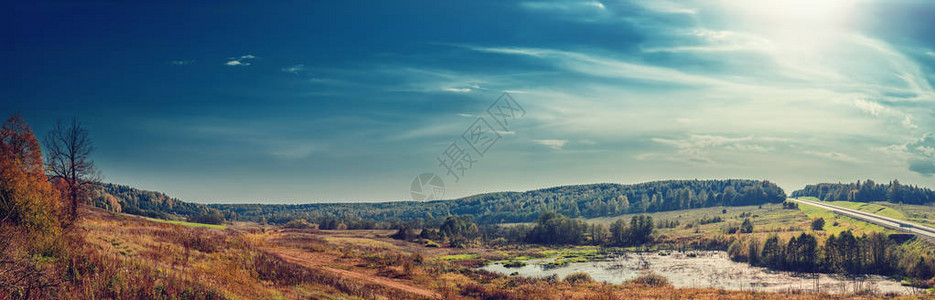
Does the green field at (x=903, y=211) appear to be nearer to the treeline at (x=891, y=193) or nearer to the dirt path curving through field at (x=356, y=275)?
the treeline at (x=891, y=193)

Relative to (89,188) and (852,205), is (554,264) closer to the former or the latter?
(89,188)

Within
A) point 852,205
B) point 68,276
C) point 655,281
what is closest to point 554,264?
point 655,281

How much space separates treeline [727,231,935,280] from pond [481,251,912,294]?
3.17 m

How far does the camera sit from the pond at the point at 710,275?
46.3 metres

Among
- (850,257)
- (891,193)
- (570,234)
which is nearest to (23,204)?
(850,257)

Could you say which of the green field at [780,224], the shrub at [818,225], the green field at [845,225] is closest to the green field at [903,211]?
the green field at [780,224]

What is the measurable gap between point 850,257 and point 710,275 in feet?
74.6

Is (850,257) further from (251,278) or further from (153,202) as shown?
(153,202)

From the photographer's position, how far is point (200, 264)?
867 inches

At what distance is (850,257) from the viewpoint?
6138 cm

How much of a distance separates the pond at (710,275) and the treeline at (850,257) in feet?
10.4

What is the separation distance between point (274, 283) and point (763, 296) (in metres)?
32.4

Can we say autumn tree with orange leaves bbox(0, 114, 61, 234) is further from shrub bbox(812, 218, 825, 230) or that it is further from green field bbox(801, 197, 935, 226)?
green field bbox(801, 197, 935, 226)

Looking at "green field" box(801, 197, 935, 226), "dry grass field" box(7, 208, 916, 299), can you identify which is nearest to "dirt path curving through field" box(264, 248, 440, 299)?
"dry grass field" box(7, 208, 916, 299)
